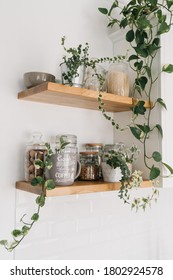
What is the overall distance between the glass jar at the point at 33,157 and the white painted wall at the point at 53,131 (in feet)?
0.23

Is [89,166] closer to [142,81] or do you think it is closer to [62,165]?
[62,165]

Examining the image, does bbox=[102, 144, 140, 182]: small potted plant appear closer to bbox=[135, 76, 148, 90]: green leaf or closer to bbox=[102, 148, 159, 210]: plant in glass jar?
bbox=[102, 148, 159, 210]: plant in glass jar

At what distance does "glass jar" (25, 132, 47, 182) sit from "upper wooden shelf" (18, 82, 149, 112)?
18cm

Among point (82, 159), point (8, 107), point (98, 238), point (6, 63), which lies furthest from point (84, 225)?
point (6, 63)

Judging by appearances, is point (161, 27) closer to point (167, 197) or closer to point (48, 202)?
point (48, 202)

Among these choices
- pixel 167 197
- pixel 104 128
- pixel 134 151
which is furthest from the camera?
pixel 167 197

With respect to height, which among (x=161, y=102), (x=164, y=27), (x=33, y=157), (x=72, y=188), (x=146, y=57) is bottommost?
(x=72, y=188)

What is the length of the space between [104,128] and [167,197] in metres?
0.67

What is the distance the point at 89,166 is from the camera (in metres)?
1.08

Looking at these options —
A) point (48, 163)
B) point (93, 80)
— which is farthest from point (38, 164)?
point (93, 80)

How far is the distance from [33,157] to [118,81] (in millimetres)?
519

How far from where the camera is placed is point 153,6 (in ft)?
3.63

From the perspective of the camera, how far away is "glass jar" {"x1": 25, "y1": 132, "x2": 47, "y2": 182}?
929 millimetres

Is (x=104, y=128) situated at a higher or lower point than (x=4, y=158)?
higher
